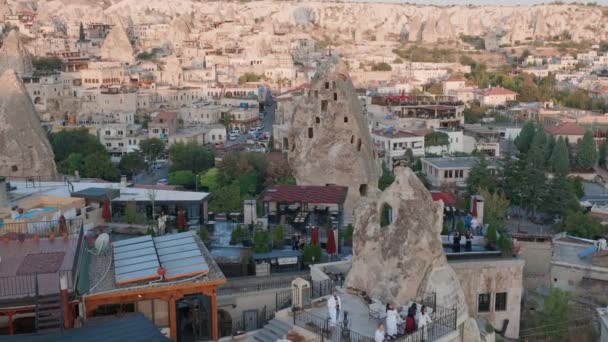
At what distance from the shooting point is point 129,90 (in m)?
61.2

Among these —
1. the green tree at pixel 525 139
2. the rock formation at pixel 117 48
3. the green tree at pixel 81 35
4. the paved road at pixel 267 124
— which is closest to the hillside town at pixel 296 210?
the paved road at pixel 267 124

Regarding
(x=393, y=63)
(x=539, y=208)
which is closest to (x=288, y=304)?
(x=539, y=208)

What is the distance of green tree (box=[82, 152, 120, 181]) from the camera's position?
35.5 metres

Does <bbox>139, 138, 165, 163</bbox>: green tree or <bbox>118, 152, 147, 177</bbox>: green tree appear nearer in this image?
<bbox>118, 152, 147, 177</bbox>: green tree

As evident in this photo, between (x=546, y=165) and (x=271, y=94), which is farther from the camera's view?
(x=271, y=94)

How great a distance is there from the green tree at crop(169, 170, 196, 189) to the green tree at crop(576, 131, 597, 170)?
903 inches

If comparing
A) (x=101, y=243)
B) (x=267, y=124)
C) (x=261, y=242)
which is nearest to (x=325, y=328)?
(x=101, y=243)

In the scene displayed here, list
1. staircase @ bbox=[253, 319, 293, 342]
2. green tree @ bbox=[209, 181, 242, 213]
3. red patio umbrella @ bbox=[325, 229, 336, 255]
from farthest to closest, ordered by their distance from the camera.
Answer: green tree @ bbox=[209, 181, 242, 213], red patio umbrella @ bbox=[325, 229, 336, 255], staircase @ bbox=[253, 319, 293, 342]

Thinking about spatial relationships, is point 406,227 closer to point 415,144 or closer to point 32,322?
point 32,322

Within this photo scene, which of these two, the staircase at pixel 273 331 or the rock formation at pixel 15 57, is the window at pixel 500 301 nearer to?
the staircase at pixel 273 331

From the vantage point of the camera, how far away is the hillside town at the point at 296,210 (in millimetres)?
10977

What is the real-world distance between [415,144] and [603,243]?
22.4 m

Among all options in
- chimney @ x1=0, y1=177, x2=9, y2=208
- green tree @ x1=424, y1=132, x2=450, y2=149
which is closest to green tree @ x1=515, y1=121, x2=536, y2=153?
green tree @ x1=424, y1=132, x2=450, y2=149

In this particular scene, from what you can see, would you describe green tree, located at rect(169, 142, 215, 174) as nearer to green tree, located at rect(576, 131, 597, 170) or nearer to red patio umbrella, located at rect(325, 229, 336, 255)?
green tree, located at rect(576, 131, 597, 170)
